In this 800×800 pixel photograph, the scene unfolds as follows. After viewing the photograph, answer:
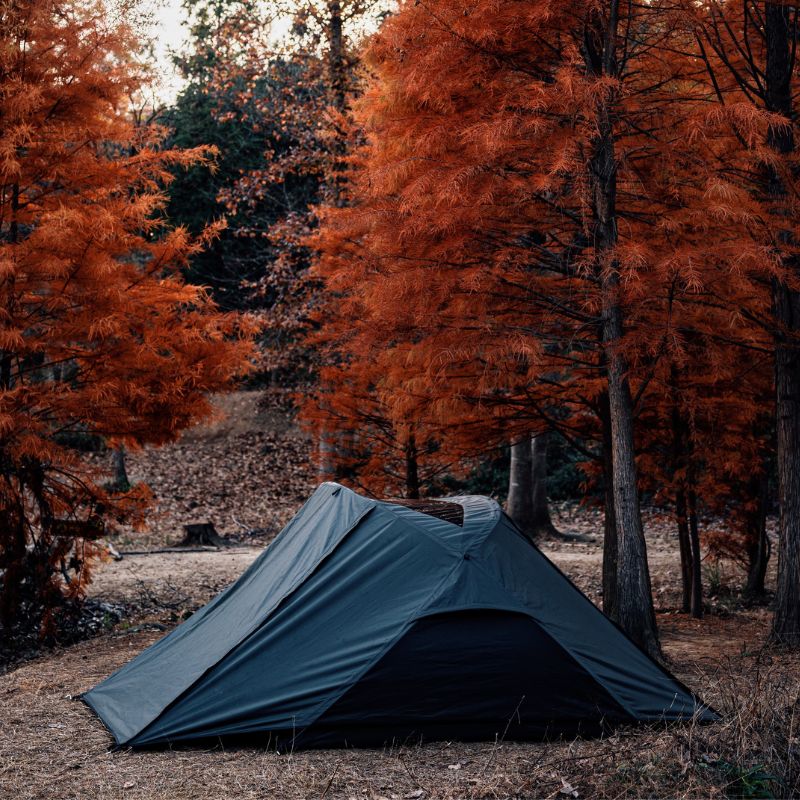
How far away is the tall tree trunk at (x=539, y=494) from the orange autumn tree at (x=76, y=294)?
7278mm

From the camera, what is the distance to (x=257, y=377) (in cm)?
2380

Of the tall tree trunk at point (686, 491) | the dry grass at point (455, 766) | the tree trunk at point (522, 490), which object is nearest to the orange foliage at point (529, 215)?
the tall tree trunk at point (686, 491)

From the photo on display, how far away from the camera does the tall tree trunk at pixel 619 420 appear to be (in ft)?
24.1

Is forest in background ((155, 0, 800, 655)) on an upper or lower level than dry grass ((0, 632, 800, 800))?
upper

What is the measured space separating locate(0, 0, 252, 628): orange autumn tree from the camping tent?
3.39m

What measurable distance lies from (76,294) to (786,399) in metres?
6.42

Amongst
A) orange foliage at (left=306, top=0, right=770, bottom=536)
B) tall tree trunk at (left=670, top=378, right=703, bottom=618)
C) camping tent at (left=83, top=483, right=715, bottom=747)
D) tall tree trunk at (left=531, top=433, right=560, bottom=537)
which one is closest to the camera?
camping tent at (left=83, top=483, right=715, bottom=747)

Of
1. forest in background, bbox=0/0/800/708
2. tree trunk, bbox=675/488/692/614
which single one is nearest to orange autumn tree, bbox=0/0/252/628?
forest in background, bbox=0/0/800/708

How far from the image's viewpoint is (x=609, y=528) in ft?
29.1

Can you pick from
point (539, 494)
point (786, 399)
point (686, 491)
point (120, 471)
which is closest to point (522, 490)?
point (539, 494)

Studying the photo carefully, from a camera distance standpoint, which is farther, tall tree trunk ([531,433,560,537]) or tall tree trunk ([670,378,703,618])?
tall tree trunk ([531,433,560,537])

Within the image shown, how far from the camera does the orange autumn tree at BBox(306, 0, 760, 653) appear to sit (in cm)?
660

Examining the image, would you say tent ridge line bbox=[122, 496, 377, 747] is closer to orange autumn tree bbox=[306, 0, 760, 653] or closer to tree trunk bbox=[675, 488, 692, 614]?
orange autumn tree bbox=[306, 0, 760, 653]

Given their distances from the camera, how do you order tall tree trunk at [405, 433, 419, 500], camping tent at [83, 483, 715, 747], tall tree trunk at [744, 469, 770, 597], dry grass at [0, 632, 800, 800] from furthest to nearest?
tall tree trunk at [405, 433, 419, 500] → tall tree trunk at [744, 469, 770, 597] → camping tent at [83, 483, 715, 747] → dry grass at [0, 632, 800, 800]
